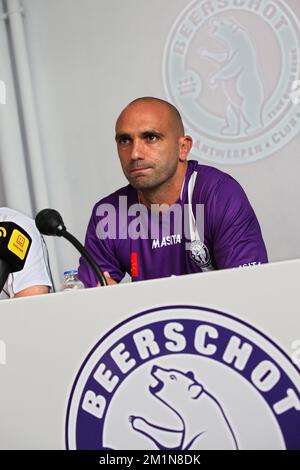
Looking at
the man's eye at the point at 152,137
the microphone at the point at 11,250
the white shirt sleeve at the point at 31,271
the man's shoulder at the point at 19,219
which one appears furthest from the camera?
the man's eye at the point at 152,137

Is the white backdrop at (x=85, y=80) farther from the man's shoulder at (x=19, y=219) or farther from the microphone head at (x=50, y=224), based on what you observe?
the microphone head at (x=50, y=224)

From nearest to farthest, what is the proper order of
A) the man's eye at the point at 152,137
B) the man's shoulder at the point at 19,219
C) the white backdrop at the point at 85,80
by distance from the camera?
the man's shoulder at the point at 19,219
the man's eye at the point at 152,137
the white backdrop at the point at 85,80

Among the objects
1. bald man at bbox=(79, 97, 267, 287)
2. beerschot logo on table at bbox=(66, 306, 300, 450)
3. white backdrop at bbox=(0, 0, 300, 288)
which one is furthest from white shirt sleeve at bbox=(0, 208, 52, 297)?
white backdrop at bbox=(0, 0, 300, 288)

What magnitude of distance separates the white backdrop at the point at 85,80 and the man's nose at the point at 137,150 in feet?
2.91

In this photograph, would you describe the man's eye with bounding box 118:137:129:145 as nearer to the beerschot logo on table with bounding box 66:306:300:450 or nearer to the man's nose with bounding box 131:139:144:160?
the man's nose with bounding box 131:139:144:160

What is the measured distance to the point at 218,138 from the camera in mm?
2256

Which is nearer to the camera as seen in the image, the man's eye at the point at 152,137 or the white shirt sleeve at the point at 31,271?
the white shirt sleeve at the point at 31,271

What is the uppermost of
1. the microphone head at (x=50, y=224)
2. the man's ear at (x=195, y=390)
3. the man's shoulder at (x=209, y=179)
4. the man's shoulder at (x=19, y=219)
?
the microphone head at (x=50, y=224)

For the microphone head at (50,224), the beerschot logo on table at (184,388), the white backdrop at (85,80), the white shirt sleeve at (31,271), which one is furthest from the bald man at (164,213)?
the white backdrop at (85,80)

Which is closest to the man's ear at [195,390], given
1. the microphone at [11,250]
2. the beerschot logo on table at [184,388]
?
the beerschot logo on table at [184,388]

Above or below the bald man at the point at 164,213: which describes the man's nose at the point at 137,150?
above

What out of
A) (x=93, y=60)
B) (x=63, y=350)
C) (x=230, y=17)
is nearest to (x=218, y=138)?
(x=230, y=17)

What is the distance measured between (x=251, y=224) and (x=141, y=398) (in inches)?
33.9

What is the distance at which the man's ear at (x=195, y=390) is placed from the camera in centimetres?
67
